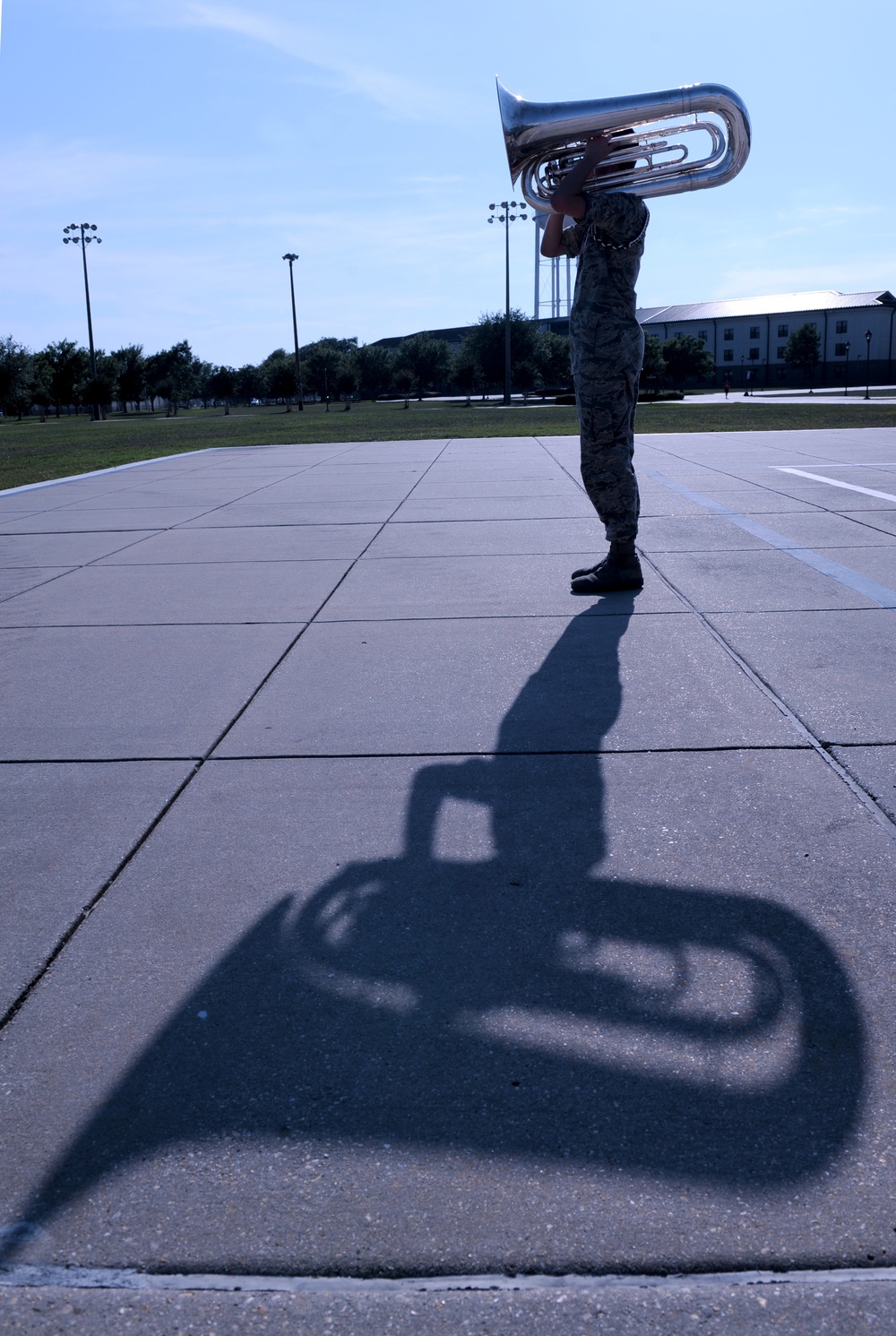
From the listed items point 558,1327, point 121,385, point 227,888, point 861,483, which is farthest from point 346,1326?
point 121,385

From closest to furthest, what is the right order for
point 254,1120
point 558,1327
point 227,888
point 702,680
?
point 558,1327
point 254,1120
point 227,888
point 702,680

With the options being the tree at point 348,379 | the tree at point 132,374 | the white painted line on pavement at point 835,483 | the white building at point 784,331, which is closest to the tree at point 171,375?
the tree at point 132,374

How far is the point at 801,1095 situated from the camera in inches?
80.0

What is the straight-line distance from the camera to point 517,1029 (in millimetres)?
2256

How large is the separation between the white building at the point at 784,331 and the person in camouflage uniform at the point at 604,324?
11460 cm

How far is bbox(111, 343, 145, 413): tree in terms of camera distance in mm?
103875

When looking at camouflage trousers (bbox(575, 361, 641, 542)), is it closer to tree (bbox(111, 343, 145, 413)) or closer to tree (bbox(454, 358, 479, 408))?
tree (bbox(454, 358, 479, 408))

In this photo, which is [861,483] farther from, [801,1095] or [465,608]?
[801,1095]

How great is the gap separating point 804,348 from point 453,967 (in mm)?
119234

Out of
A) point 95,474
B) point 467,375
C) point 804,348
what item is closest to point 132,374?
point 467,375

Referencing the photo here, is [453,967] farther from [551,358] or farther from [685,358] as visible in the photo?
[685,358]

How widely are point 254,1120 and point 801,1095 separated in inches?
38.6

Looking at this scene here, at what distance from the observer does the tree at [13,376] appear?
3295 inches

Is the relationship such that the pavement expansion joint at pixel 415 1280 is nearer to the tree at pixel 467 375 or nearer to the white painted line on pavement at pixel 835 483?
the white painted line on pavement at pixel 835 483
